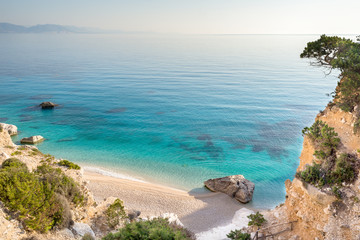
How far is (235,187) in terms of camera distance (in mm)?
25625

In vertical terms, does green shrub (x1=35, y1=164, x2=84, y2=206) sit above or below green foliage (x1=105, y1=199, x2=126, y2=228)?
above

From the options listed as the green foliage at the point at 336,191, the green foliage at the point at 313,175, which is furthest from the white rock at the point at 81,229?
the green foliage at the point at 336,191

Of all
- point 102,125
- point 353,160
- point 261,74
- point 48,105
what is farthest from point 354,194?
point 261,74

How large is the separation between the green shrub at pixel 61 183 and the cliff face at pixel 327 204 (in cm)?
1359

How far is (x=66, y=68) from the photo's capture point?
96438 mm

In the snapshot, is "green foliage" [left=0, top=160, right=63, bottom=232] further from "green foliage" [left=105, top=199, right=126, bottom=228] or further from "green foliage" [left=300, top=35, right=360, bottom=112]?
"green foliage" [left=300, top=35, right=360, bottom=112]

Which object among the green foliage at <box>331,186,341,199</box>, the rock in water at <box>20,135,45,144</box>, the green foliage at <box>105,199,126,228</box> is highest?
the green foliage at <box>331,186,341,199</box>

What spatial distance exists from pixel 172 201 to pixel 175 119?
25.9m

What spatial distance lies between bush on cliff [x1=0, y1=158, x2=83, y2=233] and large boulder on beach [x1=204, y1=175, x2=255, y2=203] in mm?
15672

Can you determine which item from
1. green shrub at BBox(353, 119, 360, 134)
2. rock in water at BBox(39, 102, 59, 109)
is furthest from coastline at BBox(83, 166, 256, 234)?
rock in water at BBox(39, 102, 59, 109)

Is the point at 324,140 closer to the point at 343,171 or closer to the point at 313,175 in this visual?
the point at 343,171

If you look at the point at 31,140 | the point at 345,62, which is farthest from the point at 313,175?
the point at 31,140

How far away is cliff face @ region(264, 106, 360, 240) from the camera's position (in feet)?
42.1

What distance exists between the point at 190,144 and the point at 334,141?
25.1m
